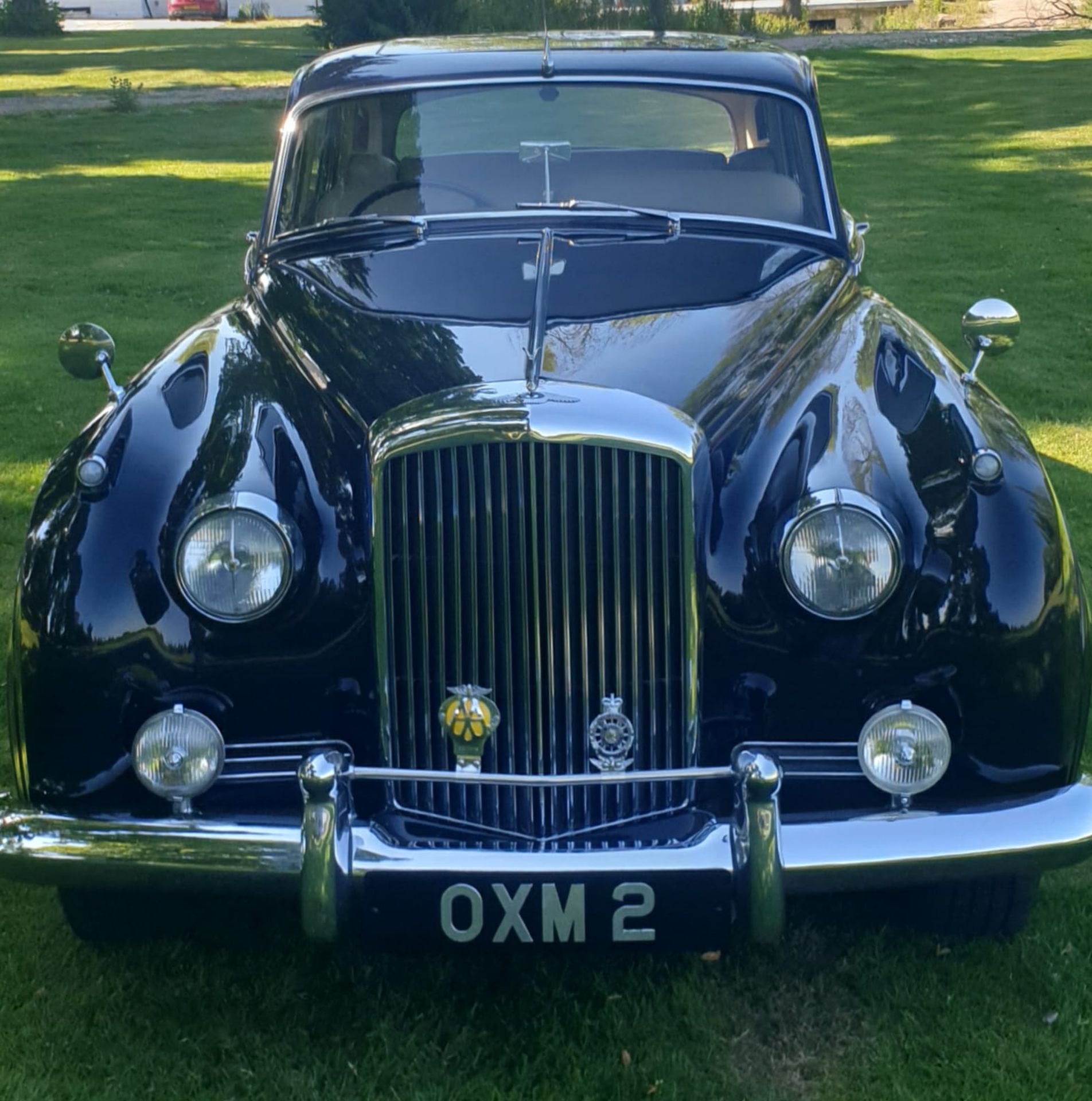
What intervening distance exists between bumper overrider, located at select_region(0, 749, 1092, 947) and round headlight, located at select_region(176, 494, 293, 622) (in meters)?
0.33

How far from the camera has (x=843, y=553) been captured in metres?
2.61

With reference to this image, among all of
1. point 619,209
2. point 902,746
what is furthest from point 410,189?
point 902,746

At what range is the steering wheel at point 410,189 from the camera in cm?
402

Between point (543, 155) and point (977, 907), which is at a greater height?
point (543, 155)

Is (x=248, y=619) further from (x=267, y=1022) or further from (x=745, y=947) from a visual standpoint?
(x=745, y=947)

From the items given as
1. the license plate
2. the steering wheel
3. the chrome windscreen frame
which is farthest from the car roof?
the license plate

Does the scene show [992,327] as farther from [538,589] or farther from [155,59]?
[155,59]

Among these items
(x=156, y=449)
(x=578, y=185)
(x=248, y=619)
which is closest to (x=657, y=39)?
(x=578, y=185)

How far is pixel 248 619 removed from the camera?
2.64m

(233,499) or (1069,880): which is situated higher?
(233,499)

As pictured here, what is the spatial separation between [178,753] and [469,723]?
→ 1.80 ft

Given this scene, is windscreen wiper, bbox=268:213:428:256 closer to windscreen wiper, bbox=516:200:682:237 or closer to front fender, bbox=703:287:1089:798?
windscreen wiper, bbox=516:200:682:237

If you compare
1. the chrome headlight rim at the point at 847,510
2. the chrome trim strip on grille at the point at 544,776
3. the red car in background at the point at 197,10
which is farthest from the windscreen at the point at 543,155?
the red car in background at the point at 197,10

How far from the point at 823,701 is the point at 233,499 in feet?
3.90
